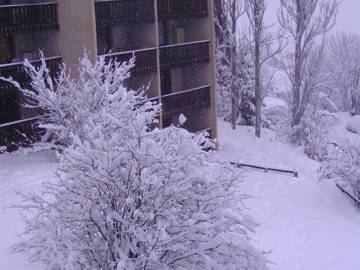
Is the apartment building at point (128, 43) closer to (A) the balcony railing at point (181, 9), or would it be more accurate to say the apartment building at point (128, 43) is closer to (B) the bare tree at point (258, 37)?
(A) the balcony railing at point (181, 9)

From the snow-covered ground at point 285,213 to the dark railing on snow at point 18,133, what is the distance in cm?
53

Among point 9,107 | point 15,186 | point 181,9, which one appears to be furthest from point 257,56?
point 15,186

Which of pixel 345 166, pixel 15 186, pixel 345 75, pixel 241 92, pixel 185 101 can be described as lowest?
pixel 345 166

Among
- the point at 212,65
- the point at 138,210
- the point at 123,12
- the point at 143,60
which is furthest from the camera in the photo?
the point at 212,65

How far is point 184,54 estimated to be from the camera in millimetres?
24250

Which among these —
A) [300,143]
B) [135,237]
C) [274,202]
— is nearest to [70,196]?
[135,237]

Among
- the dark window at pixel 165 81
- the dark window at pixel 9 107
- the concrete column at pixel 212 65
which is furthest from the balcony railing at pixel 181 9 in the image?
the dark window at pixel 9 107

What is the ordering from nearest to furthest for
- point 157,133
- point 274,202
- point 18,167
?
1. point 157,133
2. point 18,167
3. point 274,202

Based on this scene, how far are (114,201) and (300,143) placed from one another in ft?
81.9

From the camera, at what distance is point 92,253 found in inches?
321

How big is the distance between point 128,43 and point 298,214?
10.2m

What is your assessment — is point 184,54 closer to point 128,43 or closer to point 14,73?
point 128,43

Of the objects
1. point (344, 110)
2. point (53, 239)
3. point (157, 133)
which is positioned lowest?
point (344, 110)

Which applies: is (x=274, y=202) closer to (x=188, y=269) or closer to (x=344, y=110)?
(x=188, y=269)
